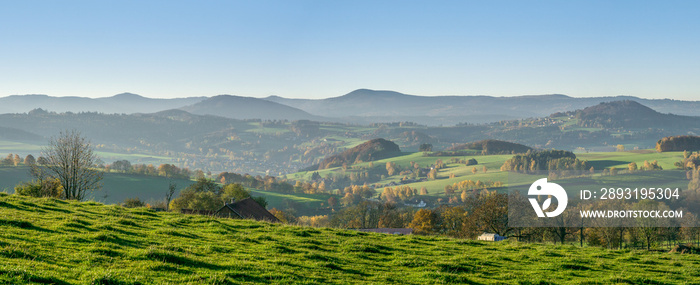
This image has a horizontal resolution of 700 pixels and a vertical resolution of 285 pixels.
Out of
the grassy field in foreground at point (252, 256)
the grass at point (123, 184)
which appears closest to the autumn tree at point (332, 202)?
the grass at point (123, 184)

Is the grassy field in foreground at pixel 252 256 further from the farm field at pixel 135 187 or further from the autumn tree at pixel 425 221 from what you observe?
the farm field at pixel 135 187

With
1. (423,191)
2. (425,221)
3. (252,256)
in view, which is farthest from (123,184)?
(252,256)

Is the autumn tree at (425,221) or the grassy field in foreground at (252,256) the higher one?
the grassy field in foreground at (252,256)

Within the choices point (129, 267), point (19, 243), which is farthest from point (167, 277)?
point (19, 243)

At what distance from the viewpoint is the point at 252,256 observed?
47.2ft

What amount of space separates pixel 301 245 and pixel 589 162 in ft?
503

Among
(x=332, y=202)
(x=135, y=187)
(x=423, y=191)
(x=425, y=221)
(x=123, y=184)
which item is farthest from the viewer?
(x=423, y=191)

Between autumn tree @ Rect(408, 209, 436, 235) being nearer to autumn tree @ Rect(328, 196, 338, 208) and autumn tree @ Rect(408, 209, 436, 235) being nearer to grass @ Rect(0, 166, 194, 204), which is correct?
autumn tree @ Rect(328, 196, 338, 208)

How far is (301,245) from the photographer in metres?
17.4

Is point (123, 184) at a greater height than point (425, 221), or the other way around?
point (425, 221)

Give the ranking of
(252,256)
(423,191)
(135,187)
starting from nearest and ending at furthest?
(252,256), (135,187), (423,191)

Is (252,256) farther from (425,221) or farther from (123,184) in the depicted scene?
(123,184)

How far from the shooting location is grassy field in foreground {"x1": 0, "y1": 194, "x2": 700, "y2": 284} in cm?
1108

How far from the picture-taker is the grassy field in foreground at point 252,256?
11.1 meters
